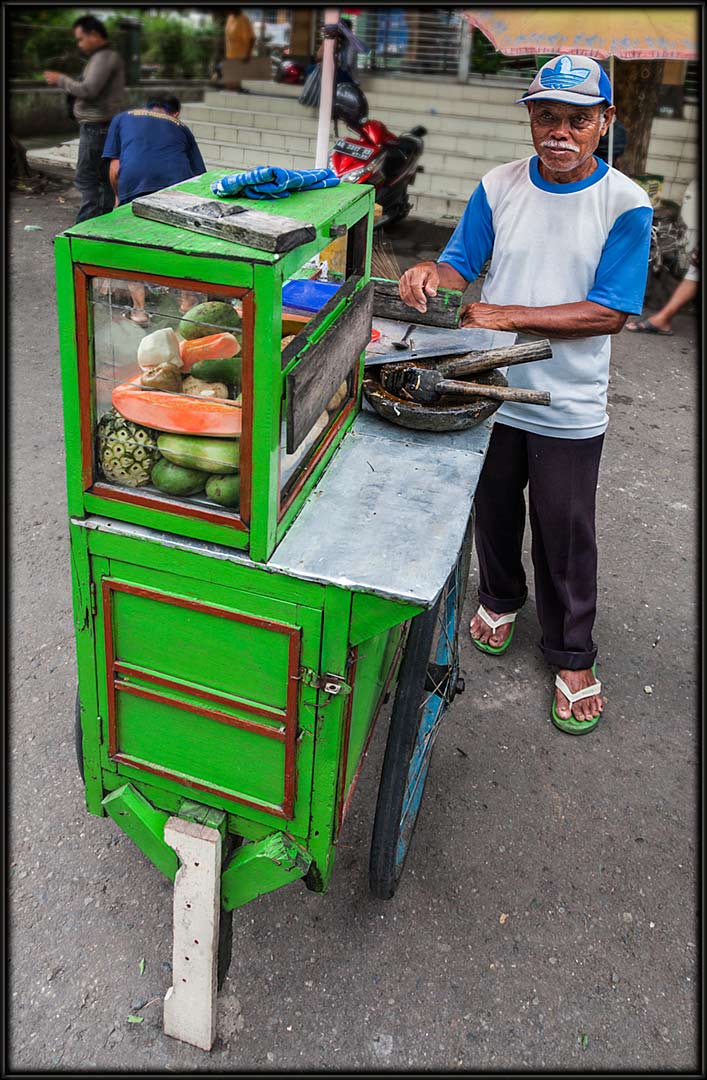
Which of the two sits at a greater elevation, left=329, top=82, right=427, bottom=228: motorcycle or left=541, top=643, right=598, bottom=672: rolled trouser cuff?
left=329, top=82, right=427, bottom=228: motorcycle

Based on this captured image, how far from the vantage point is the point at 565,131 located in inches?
95.0

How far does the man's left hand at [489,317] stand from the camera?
254 cm

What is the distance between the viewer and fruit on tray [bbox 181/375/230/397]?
5.70 feet

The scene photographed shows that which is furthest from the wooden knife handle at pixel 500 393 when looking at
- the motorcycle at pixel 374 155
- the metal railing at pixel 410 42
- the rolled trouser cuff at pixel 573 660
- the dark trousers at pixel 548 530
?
the metal railing at pixel 410 42

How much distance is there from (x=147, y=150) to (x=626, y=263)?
3988mm

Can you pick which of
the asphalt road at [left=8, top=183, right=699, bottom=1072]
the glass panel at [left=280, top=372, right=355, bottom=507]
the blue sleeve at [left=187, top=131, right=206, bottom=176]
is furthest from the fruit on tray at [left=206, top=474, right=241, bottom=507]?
the blue sleeve at [left=187, top=131, right=206, bottom=176]

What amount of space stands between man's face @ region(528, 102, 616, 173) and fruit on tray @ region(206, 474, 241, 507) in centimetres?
143

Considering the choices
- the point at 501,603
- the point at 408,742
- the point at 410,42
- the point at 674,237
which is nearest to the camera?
the point at 408,742

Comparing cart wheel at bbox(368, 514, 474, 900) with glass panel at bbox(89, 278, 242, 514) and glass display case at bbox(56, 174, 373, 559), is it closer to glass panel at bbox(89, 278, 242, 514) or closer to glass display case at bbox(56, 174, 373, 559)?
glass display case at bbox(56, 174, 373, 559)

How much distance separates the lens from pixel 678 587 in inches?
155

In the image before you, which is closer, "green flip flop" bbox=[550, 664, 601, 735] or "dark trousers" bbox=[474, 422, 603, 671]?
"dark trousers" bbox=[474, 422, 603, 671]

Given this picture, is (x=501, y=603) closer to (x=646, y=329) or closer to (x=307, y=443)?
(x=307, y=443)

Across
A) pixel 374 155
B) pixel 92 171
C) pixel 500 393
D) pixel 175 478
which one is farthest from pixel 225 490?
pixel 374 155

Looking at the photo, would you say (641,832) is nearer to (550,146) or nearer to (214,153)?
(550,146)
